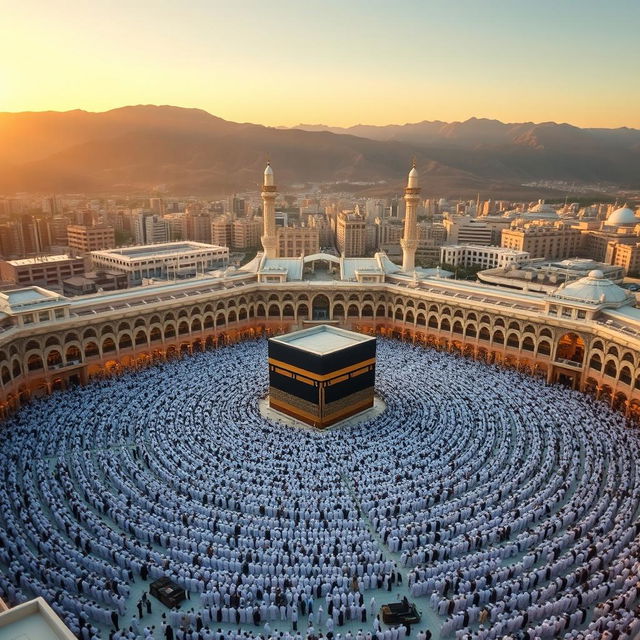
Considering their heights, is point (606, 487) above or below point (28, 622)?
below

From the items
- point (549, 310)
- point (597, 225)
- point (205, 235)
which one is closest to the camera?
point (549, 310)

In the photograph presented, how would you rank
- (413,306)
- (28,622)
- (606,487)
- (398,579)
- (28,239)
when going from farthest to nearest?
1. (28,239)
2. (413,306)
3. (606,487)
4. (398,579)
5. (28,622)

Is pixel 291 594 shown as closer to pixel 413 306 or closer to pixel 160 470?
pixel 160 470

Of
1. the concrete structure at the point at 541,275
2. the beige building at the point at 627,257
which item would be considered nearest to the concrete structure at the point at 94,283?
the concrete structure at the point at 541,275

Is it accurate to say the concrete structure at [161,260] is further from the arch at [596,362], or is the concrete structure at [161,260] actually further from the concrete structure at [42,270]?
the arch at [596,362]

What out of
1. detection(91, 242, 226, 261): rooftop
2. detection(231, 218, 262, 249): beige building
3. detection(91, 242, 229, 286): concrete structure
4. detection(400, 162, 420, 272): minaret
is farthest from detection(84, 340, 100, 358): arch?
detection(231, 218, 262, 249): beige building

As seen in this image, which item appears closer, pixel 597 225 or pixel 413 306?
pixel 413 306

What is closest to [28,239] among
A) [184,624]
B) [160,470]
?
[160,470]
